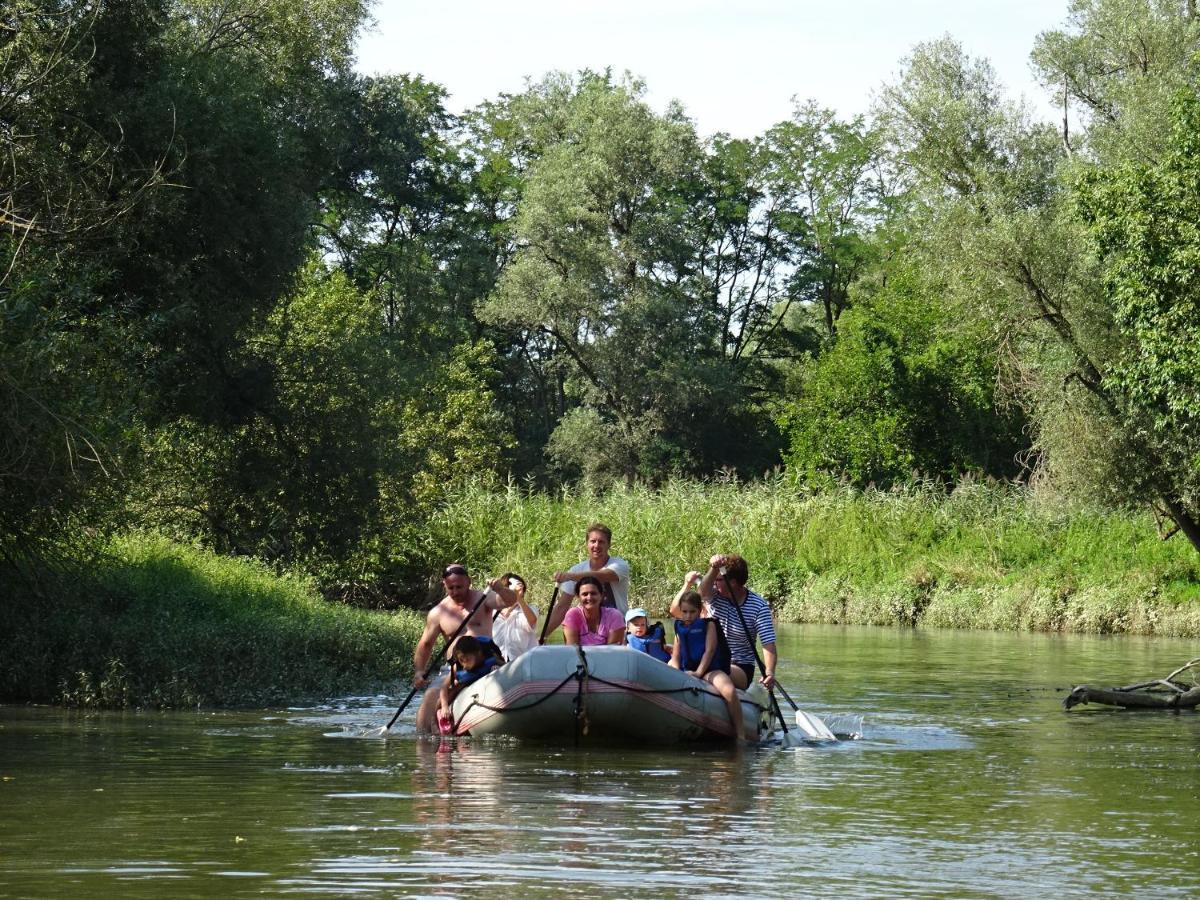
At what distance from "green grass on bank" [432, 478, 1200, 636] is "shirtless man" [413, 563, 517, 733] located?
17.4 meters

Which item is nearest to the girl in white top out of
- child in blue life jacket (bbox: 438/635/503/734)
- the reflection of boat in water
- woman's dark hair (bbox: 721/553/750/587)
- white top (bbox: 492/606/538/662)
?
white top (bbox: 492/606/538/662)

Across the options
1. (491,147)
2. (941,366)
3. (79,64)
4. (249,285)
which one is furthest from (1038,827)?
(491,147)

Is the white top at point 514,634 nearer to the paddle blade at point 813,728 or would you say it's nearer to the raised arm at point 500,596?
the raised arm at point 500,596

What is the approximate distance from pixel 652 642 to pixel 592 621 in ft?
2.25

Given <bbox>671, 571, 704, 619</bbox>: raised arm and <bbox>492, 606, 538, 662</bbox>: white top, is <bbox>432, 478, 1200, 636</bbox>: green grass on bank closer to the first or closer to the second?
<bbox>492, 606, 538, 662</bbox>: white top

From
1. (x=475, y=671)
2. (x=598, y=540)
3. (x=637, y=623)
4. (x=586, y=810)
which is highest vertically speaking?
(x=598, y=540)

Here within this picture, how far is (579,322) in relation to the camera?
50406mm

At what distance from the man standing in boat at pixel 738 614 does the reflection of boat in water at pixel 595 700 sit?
0.49m

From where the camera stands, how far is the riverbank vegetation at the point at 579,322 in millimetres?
20234

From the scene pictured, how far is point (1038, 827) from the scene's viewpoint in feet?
31.9

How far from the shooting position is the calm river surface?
25.8ft

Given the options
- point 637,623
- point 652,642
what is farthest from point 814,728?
point 637,623

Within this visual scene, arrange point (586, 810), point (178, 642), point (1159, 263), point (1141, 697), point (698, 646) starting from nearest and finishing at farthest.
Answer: point (586, 810), point (698, 646), point (178, 642), point (1141, 697), point (1159, 263)

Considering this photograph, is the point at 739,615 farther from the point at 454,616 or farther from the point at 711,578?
the point at 454,616
